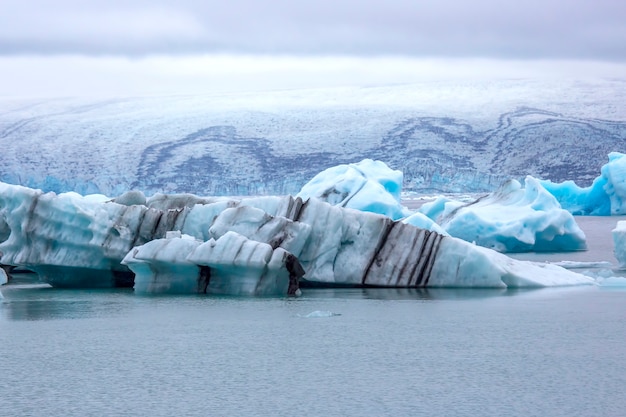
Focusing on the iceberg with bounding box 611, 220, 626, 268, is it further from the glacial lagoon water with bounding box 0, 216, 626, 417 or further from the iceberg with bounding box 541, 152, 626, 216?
the iceberg with bounding box 541, 152, 626, 216

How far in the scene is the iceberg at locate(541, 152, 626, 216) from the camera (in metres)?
19.7

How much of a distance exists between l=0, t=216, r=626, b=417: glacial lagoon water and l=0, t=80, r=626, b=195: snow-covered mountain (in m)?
20.5

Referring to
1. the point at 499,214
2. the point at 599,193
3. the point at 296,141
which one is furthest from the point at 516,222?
the point at 296,141

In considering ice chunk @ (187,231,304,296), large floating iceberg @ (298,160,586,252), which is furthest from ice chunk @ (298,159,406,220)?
ice chunk @ (187,231,304,296)

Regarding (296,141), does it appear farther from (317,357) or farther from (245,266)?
(317,357)

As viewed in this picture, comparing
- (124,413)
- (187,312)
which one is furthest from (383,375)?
(187,312)

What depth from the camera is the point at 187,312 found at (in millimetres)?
7418

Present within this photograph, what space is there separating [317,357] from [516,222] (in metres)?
8.89

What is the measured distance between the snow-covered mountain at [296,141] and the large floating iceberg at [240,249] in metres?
18.1

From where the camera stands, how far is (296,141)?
3127 cm

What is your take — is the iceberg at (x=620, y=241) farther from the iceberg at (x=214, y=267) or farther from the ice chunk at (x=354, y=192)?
the ice chunk at (x=354, y=192)

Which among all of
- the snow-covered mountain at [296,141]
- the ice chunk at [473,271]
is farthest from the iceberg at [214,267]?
the snow-covered mountain at [296,141]

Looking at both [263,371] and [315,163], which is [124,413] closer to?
[263,371]

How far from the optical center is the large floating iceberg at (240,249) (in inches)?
332
